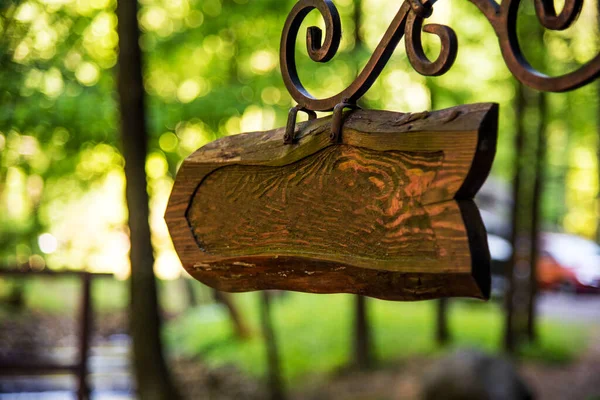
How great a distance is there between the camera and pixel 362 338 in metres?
7.87

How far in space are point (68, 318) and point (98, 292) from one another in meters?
3.04

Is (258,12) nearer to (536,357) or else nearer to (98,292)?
(536,357)

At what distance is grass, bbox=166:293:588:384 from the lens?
27.4 feet

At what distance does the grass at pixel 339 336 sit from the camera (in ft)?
27.4

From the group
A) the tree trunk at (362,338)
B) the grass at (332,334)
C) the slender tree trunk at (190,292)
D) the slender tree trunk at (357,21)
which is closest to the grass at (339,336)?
the grass at (332,334)

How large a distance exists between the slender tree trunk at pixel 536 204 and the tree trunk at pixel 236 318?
4.19 m

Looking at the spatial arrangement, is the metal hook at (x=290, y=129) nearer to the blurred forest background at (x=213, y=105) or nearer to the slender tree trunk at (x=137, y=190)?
the blurred forest background at (x=213, y=105)

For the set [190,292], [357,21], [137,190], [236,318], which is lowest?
[190,292]

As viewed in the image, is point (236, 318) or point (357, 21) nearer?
point (357, 21)

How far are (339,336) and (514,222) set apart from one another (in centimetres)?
303

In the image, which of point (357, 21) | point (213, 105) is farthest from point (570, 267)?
point (213, 105)

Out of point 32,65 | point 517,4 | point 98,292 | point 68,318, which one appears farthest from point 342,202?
point 98,292

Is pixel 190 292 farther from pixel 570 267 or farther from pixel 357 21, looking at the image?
pixel 357 21

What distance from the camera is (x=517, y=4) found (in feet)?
4.04
